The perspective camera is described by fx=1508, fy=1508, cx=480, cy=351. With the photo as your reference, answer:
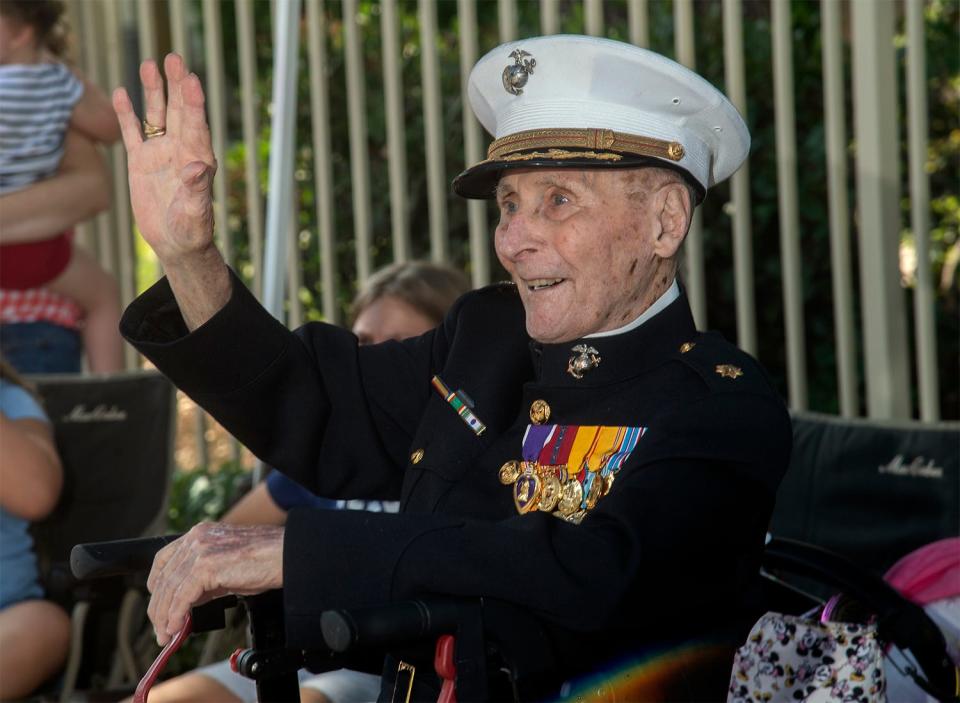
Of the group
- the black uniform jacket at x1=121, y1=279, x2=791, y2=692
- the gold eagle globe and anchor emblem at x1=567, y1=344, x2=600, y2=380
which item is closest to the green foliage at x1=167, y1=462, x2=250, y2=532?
the black uniform jacket at x1=121, y1=279, x2=791, y2=692

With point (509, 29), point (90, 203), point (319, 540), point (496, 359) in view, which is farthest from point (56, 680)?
point (509, 29)

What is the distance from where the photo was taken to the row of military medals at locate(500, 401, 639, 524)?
228cm

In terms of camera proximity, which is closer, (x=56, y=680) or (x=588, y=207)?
(x=588, y=207)

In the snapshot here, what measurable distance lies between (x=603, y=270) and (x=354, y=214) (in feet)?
12.0

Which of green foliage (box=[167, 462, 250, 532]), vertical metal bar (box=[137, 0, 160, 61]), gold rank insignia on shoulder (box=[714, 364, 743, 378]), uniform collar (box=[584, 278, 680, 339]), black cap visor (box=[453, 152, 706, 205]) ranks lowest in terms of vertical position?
green foliage (box=[167, 462, 250, 532])

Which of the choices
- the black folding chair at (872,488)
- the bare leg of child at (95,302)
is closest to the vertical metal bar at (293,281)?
the bare leg of child at (95,302)

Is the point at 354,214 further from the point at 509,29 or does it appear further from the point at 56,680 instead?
Answer: the point at 56,680

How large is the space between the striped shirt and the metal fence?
70 centimetres

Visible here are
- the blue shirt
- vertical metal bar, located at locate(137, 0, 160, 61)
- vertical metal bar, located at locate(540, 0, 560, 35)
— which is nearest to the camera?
the blue shirt

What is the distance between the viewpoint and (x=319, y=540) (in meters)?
2.00

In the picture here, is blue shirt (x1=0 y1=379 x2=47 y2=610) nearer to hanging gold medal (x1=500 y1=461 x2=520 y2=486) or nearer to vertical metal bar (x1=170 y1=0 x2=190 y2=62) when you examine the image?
hanging gold medal (x1=500 y1=461 x2=520 y2=486)

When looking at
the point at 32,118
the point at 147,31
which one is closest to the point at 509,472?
the point at 32,118

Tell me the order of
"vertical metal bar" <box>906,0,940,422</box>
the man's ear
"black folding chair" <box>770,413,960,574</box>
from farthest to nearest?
"vertical metal bar" <box>906,0,940,422</box>, "black folding chair" <box>770,413,960,574</box>, the man's ear

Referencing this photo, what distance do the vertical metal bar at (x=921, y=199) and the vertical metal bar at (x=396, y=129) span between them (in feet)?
6.19
